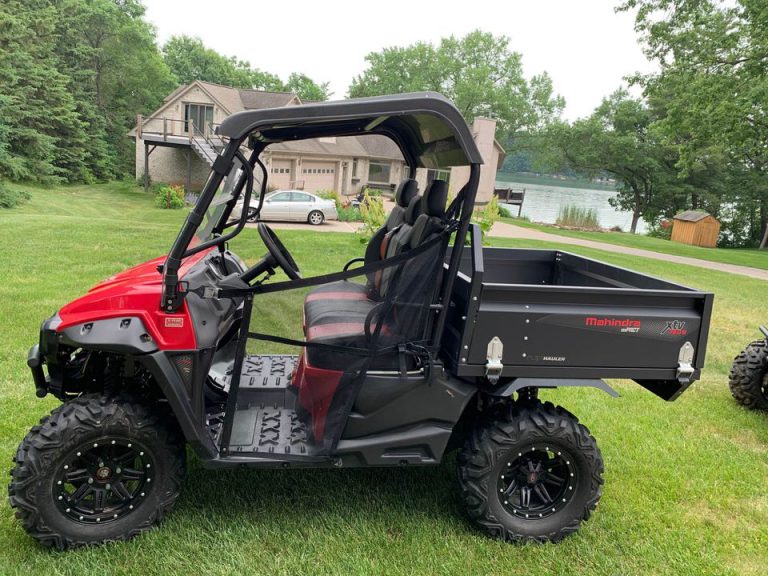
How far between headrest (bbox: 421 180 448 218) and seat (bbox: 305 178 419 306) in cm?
40

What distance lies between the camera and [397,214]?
12.3 ft

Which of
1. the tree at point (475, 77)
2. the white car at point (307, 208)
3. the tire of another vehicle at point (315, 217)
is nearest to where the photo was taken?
the white car at point (307, 208)

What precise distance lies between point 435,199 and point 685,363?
4.72 ft

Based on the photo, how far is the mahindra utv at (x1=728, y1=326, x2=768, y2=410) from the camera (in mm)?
4664

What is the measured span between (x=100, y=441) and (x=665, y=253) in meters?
19.0

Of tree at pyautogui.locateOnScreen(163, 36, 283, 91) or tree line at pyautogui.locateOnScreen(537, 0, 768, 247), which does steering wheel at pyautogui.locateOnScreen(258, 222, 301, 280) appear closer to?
tree line at pyautogui.locateOnScreen(537, 0, 768, 247)

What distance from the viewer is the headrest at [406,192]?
358 centimetres

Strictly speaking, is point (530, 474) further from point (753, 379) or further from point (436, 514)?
point (753, 379)

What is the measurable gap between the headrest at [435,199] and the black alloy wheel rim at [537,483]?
1.27 metres

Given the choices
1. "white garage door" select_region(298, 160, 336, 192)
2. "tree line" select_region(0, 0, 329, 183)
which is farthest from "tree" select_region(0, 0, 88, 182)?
"white garage door" select_region(298, 160, 336, 192)

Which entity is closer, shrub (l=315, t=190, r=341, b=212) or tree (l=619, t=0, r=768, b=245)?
tree (l=619, t=0, r=768, b=245)

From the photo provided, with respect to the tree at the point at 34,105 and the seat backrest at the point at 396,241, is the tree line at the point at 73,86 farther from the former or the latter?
the seat backrest at the point at 396,241

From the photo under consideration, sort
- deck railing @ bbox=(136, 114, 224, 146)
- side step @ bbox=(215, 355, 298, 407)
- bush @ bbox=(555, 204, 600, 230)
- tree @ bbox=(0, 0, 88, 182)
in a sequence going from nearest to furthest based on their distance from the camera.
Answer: side step @ bbox=(215, 355, 298, 407), tree @ bbox=(0, 0, 88, 182), deck railing @ bbox=(136, 114, 224, 146), bush @ bbox=(555, 204, 600, 230)

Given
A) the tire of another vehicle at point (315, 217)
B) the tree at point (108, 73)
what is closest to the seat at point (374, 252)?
the tire of another vehicle at point (315, 217)
